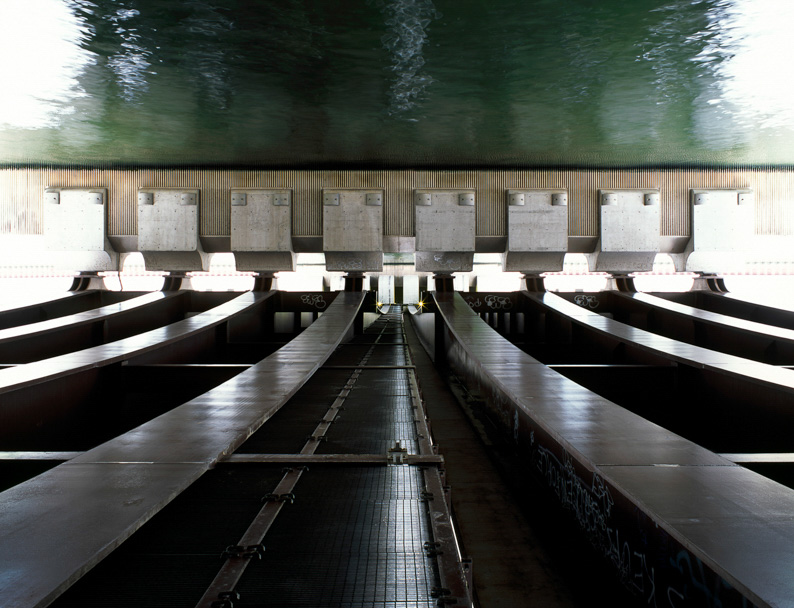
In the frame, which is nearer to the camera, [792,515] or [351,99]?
[792,515]

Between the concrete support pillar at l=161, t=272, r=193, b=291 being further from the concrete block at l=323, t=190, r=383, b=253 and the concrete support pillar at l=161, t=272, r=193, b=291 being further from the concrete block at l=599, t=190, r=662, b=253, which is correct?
the concrete block at l=599, t=190, r=662, b=253

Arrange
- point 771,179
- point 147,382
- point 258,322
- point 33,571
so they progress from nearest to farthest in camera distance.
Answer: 1. point 33,571
2. point 147,382
3. point 258,322
4. point 771,179

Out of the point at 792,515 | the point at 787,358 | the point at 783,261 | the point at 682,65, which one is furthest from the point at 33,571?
the point at 783,261

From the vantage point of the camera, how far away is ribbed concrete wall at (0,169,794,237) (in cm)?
962

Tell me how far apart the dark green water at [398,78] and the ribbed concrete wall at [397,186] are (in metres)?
1.11

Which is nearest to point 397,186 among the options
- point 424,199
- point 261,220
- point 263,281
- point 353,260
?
point 424,199

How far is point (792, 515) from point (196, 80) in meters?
6.02

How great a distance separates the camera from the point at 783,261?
13734mm

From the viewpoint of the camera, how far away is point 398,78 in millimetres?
5363

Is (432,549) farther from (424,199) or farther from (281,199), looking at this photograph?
(281,199)

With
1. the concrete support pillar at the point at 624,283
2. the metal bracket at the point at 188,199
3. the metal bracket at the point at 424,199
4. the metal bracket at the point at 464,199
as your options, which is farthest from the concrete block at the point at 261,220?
the concrete support pillar at the point at 624,283

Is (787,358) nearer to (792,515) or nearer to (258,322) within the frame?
(792,515)

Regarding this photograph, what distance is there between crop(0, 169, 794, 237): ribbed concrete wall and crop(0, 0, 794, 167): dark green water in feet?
3.63

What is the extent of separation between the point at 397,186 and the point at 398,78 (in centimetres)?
428
